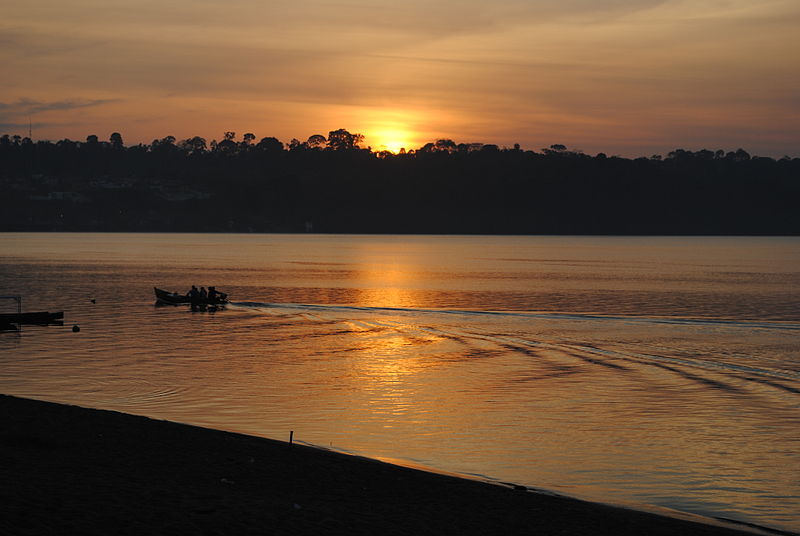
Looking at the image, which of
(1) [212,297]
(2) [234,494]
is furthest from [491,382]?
(1) [212,297]

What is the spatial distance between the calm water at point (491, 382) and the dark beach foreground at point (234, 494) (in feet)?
10.2

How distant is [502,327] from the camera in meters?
62.2

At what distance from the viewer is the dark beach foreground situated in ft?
49.3

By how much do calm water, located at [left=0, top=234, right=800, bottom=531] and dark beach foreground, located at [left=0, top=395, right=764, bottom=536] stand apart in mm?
3120

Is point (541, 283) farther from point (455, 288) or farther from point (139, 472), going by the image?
point (139, 472)

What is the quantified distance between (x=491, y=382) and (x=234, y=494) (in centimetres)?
2224

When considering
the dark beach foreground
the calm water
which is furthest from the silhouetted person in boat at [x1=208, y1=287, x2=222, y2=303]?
the dark beach foreground

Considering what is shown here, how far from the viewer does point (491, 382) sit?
126 ft

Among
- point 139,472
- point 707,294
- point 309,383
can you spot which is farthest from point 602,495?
point 707,294

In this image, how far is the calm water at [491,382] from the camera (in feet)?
79.0

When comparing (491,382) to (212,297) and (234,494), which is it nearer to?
(234,494)

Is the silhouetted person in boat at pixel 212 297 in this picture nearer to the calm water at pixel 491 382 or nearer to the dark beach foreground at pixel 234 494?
the calm water at pixel 491 382

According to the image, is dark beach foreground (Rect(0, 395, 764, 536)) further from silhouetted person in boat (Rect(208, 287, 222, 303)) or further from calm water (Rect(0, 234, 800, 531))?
silhouetted person in boat (Rect(208, 287, 222, 303))

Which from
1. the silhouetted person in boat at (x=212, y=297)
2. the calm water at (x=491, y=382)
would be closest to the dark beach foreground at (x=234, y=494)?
the calm water at (x=491, y=382)
